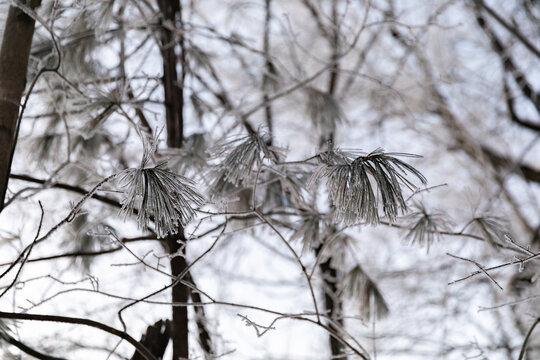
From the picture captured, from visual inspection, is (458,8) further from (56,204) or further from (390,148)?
(56,204)

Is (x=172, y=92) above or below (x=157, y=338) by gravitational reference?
above

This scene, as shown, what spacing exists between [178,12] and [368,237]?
5.15 ft

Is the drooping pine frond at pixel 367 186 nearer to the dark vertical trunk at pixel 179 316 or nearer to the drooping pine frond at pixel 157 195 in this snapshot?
the drooping pine frond at pixel 157 195

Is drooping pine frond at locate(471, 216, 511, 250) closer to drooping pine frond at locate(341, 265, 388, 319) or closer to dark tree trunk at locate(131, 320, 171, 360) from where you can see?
drooping pine frond at locate(341, 265, 388, 319)

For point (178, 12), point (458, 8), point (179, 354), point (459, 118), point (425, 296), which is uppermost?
point (458, 8)

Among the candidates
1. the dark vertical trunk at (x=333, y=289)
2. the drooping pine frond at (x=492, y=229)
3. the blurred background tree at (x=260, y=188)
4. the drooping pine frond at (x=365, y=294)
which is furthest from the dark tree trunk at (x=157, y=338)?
the drooping pine frond at (x=492, y=229)

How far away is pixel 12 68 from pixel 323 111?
841mm

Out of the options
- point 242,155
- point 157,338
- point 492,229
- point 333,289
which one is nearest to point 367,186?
point 242,155

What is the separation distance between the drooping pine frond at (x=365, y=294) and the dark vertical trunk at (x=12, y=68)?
0.82 metres

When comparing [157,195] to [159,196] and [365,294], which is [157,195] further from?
[365,294]

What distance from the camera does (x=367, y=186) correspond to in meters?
0.74

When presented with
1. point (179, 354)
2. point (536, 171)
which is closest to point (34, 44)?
point (179, 354)

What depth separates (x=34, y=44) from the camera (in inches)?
47.9

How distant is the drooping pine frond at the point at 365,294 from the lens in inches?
50.4
